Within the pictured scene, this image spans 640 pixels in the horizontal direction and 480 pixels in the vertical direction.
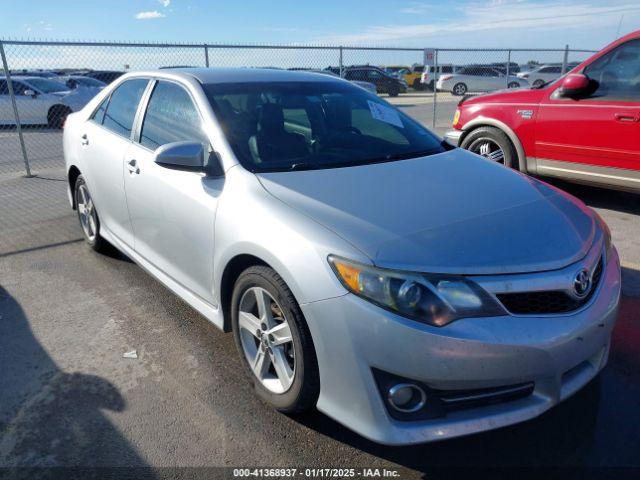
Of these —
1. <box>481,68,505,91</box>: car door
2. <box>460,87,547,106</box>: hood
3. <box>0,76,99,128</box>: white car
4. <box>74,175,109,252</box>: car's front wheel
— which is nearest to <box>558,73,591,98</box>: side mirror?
<box>460,87,547,106</box>: hood

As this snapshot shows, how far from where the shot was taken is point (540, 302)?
7.06 feet

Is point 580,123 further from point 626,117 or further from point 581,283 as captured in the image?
point 581,283

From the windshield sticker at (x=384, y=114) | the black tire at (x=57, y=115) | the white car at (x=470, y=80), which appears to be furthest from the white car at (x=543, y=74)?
the windshield sticker at (x=384, y=114)

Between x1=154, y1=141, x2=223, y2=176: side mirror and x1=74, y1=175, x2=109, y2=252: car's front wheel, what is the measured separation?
6.42 ft

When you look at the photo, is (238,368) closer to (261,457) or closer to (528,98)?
(261,457)

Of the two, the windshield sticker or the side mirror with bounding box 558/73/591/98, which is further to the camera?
the side mirror with bounding box 558/73/591/98

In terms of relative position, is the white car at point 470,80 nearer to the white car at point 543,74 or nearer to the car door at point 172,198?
the white car at point 543,74

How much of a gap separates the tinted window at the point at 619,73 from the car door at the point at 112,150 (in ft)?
14.2

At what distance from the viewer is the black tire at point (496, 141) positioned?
20.2 feet

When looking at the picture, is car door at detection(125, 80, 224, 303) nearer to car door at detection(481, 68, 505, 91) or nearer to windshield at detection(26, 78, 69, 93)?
windshield at detection(26, 78, 69, 93)

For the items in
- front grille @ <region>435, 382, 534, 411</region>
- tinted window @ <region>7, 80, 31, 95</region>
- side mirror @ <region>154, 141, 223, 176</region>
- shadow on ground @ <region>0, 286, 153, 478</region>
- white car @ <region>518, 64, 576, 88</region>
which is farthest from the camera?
white car @ <region>518, 64, 576, 88</region>

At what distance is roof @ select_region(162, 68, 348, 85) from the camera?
11.4ft

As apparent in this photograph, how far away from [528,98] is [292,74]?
3.30 meters

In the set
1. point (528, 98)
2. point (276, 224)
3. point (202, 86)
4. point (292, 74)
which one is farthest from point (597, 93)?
point (276, 224)
